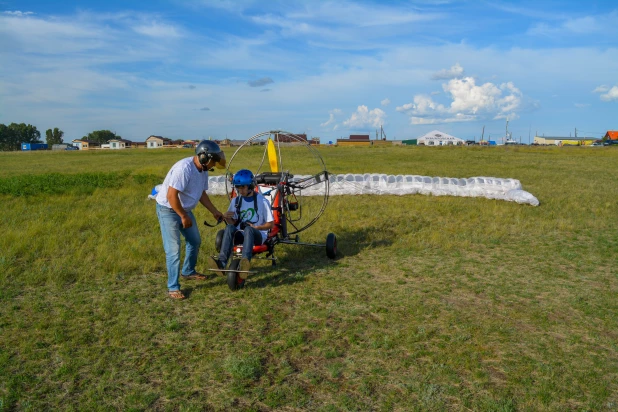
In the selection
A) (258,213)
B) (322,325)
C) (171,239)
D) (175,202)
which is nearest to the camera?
A: (322,325)

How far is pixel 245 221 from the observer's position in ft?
23.7

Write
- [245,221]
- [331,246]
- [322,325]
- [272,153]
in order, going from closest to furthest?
[322,325], [245,221], [331,246], [272,153]

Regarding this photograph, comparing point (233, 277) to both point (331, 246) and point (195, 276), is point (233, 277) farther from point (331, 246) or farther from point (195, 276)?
point (331, 246)

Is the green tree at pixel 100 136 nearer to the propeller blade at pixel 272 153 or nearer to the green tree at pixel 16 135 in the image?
the green tree at pixel 16 135

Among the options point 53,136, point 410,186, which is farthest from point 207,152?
point 53,136

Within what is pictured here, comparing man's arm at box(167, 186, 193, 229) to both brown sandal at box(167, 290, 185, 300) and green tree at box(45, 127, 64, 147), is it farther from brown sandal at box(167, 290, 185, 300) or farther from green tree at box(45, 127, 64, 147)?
green tree at box(45, 127, 64, 147)

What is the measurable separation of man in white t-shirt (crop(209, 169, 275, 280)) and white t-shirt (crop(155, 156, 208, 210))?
0.63 m

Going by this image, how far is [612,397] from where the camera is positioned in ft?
12.8

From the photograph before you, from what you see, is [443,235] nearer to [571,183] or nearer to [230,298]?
[230,298]

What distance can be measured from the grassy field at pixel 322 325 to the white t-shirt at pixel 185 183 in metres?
1.24

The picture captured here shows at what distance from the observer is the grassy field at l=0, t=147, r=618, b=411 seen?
396cm

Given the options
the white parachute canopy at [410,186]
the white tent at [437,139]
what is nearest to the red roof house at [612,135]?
the white tent at [437,139]

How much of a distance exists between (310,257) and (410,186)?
321 inches

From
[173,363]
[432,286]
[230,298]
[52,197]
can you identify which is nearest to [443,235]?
[432,286]
